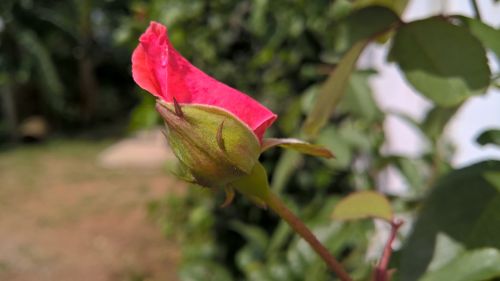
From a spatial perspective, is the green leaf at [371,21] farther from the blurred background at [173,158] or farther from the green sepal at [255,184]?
the green sepal at [255,184]

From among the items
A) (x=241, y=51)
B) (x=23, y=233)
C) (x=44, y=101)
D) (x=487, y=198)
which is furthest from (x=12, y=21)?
(x=487, y=198)

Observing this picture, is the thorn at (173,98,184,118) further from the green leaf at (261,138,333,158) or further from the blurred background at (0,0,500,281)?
the blurred background at (0,0,500,281)

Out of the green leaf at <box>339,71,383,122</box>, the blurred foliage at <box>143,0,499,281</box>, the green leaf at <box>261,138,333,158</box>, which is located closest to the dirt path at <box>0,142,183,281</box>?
the blurred foliage at <box>143,0,499,281</box>

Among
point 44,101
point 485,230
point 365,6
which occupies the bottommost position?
point 44,101

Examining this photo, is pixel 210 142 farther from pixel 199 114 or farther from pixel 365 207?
pixel 365 207

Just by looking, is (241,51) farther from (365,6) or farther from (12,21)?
(12,21)

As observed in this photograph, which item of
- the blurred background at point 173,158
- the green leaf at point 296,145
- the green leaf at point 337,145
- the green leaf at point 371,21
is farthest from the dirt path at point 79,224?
the green leaf at point 296,145
